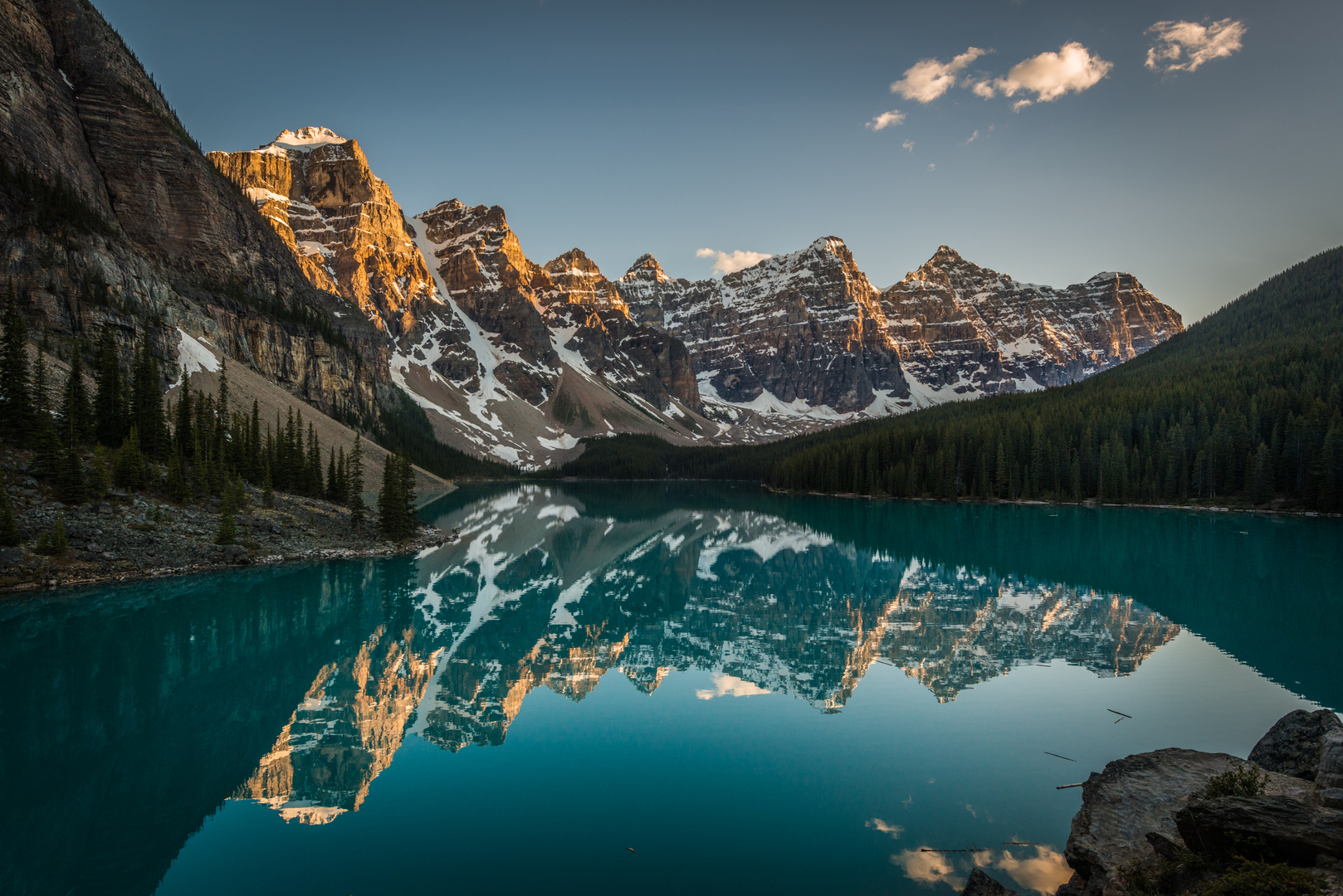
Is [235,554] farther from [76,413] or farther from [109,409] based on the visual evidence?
[109,409]

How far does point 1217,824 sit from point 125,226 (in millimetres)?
115825

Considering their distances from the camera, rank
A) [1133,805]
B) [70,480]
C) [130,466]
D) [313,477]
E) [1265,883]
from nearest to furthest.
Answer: [1265,883]
[1133,805]
[70,480]
[130,466]
[313,477]

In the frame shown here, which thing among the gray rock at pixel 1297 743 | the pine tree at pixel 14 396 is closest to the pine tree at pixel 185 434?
the pine tree at pixel 14 396

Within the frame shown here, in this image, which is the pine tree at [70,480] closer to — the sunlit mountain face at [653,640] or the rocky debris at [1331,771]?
the sunlit mountain face at [653,640]

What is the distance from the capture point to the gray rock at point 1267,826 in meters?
5.85

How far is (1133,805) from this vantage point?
8602 mm

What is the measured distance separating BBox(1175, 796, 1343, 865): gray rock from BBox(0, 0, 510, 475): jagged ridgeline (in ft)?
144

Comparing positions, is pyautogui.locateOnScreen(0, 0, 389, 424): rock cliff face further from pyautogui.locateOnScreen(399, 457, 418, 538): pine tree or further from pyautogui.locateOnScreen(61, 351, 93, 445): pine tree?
pyautogui.locateOnScreen(399, 457, 418, 538): pine tree

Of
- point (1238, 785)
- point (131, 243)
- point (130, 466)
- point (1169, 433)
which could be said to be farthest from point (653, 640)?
point (131, 243)

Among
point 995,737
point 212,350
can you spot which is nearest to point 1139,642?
point 995,737

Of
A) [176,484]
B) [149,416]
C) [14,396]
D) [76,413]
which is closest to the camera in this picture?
[14,396]

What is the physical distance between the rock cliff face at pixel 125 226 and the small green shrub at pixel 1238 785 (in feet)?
228

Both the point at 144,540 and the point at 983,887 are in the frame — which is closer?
the point at 983,887

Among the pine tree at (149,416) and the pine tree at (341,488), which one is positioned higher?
the pine tree at (149,416)
